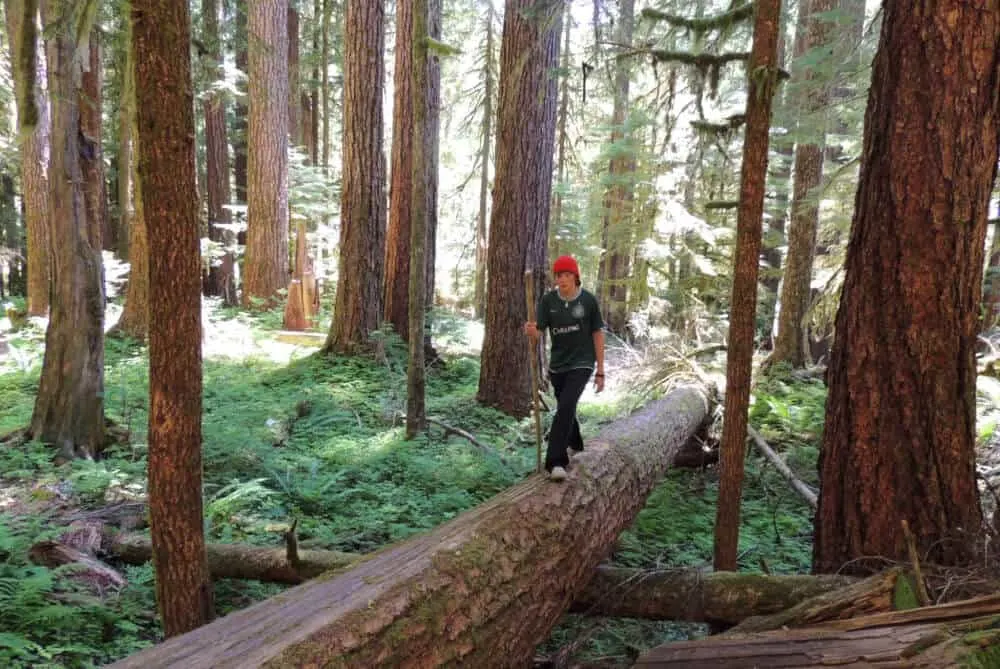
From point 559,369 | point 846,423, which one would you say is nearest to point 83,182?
point 559,369

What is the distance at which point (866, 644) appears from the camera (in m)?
2.88

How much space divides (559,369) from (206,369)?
750 centimetres

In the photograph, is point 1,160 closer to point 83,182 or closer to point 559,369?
point 83,182

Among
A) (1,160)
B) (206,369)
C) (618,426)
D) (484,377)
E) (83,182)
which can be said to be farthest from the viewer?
(1,160)

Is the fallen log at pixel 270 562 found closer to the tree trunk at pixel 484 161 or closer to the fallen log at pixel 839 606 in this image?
the fallen log at pixel 839 606

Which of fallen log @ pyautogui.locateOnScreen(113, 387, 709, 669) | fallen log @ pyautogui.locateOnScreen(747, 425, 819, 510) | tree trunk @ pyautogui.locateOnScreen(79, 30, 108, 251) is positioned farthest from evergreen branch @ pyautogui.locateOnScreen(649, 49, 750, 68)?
tree trunk @ pyautogui.locateOnScreen(79, 30, 108, 251)

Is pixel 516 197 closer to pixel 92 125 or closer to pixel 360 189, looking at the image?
pixel 360 189

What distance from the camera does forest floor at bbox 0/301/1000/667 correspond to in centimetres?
389

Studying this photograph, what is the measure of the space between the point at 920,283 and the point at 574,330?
2.53 metres

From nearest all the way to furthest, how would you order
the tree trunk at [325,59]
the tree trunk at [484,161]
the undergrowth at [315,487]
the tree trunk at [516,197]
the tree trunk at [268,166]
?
the undergrowth at [315,487] < the tree trunk at [516,197] < the tree trunk at [268,166] < the tree trunk at [325,59] < the tree trunk at [484,161]

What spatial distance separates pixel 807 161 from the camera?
1165cm

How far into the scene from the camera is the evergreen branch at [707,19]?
16.1 feet

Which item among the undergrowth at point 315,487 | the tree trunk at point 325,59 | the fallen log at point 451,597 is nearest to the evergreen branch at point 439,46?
the undergrowth at point 315,487

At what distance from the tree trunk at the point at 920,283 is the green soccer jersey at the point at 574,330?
200 centimetres
